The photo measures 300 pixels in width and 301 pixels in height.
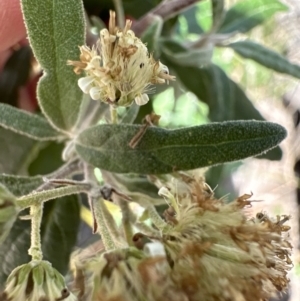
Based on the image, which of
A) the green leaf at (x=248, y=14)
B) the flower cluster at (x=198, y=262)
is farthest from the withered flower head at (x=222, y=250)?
the green leaf at (x=248, y=14)

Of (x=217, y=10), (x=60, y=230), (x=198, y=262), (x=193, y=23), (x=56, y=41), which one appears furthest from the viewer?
(x=193, y=23)

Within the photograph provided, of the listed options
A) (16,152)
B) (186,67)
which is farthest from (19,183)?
(186,67)

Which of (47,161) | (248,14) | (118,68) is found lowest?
(47,161)

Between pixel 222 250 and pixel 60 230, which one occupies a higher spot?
pixel 222 250

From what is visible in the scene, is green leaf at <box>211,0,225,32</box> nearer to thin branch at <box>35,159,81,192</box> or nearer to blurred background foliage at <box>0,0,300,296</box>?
blurred background foliage at <box>0,0,300,296</box>

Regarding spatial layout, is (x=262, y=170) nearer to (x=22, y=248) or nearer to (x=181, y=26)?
(x=181, y=26)

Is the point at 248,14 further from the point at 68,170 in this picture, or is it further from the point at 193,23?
the point at 68,170
